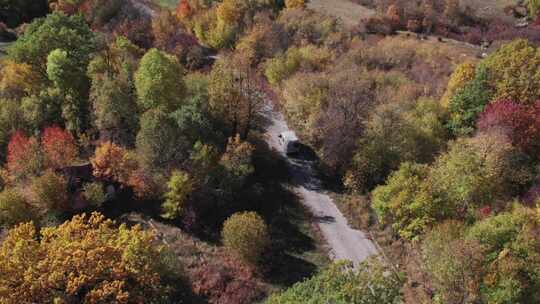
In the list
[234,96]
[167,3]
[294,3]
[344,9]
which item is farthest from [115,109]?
[344,9]

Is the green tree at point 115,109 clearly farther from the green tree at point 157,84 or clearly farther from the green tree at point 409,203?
the green tree at point 409,203

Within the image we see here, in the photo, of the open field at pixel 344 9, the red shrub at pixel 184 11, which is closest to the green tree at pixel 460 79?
the open field at pixel 344 9

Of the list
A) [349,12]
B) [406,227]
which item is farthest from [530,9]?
[406,227]

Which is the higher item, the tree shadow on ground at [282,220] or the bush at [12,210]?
the bush at [12,210]

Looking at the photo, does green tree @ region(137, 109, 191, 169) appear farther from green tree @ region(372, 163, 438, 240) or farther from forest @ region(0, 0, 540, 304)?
green tree @ region(372, 163, 438, 240)

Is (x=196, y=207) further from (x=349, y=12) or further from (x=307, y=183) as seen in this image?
(x=349, y=12)
